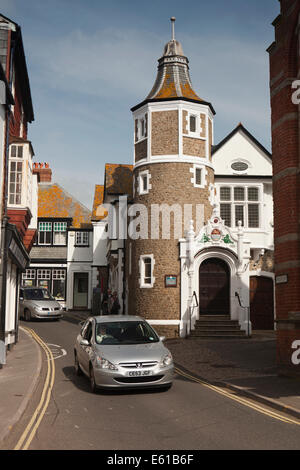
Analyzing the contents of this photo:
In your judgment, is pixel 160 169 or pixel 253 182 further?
pixel 253 182

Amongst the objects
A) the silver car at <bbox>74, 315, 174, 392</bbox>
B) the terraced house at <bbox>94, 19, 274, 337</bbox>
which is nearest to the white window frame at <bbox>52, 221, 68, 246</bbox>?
the terraced house at <bbox>94, 19, 274, 337</bbox>

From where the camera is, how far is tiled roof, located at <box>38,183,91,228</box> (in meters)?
42.5

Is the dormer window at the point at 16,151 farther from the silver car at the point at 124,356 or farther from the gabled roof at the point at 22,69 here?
the silver car at the point at 124,356

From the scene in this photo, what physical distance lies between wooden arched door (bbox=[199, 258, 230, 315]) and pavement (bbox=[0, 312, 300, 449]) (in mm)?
2089

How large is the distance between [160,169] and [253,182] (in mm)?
5590

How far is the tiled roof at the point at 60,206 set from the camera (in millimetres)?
42500

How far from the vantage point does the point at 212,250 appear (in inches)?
981

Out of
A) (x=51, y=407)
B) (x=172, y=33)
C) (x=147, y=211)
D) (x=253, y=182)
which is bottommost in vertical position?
(x=51, y=407)

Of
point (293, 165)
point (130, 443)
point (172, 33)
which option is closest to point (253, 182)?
point (172, 33)

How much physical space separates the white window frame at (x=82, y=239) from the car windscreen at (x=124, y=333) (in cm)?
2980

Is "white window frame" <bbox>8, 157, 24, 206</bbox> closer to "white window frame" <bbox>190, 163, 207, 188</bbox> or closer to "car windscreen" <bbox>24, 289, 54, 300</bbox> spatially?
"white window frame" <bbox>190, 163, 207, 188</bbox>

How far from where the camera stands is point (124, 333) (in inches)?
481

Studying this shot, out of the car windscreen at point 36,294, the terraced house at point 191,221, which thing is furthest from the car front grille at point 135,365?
the car windscreen at point 36,294

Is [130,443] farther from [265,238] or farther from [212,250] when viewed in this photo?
[265,238]
